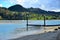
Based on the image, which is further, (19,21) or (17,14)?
(19,21)

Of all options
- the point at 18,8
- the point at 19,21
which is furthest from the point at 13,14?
the point at 19,21

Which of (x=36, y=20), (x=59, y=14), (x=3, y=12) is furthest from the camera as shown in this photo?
(x=36, y=20)

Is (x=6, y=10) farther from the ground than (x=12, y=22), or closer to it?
farther from the ground

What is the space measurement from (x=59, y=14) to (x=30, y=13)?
960 centimetres

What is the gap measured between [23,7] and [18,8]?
2705 millimetres

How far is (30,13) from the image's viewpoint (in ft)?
108

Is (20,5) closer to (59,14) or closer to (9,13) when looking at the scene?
(9,13)

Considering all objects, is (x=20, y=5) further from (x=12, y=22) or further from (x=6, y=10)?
(x=12, y=22)

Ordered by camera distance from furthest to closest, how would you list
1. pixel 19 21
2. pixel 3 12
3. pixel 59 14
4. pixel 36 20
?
pixel 19 21 < pixel 36 20 < pixel 3 12 < pixel 59 14

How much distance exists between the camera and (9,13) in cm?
2822

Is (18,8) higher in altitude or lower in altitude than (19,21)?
higher

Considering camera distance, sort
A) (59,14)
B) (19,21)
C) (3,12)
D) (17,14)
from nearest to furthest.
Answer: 1. (59,14)
2. (3,12)
3. (17,14)
4. (19,21)

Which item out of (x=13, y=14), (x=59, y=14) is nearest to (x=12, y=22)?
(x=13, y=14)

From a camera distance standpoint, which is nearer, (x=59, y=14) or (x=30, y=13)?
(x=59, y=14)
